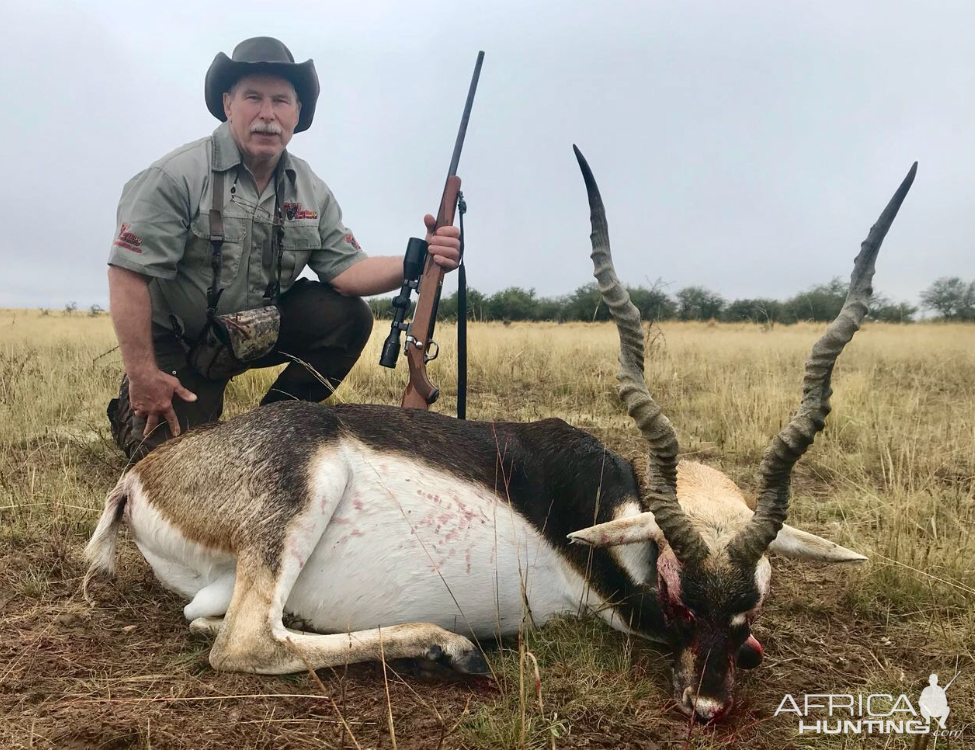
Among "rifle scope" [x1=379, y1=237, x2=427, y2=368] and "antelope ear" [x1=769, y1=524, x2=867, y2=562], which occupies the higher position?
"rifle scope" [x1=379, y1=237, x2=427, y2=368]

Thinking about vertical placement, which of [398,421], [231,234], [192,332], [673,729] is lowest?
[673,729]

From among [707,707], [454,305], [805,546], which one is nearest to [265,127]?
[805,546]

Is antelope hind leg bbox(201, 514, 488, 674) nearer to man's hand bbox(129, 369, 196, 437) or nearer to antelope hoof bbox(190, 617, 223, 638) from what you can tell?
antelope hoof bbox(190, 617, 223, 638)

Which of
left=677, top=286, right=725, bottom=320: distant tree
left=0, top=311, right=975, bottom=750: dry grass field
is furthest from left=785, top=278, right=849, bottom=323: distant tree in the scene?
left=0, top=311, right=975, bottom=750: dry grass field

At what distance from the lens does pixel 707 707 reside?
2529 millimetres

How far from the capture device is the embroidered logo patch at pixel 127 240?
4.63m

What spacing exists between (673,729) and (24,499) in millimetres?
4032

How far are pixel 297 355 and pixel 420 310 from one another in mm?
1240

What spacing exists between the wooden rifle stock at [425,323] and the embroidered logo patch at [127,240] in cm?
191

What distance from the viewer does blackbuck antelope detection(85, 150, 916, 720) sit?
2713 millimetres

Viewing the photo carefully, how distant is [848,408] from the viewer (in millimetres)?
8172

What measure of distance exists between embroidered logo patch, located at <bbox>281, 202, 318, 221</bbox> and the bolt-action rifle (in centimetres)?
82

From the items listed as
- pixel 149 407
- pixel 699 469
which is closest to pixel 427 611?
pixel 699 469

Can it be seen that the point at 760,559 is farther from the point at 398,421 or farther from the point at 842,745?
the point at 398,421
